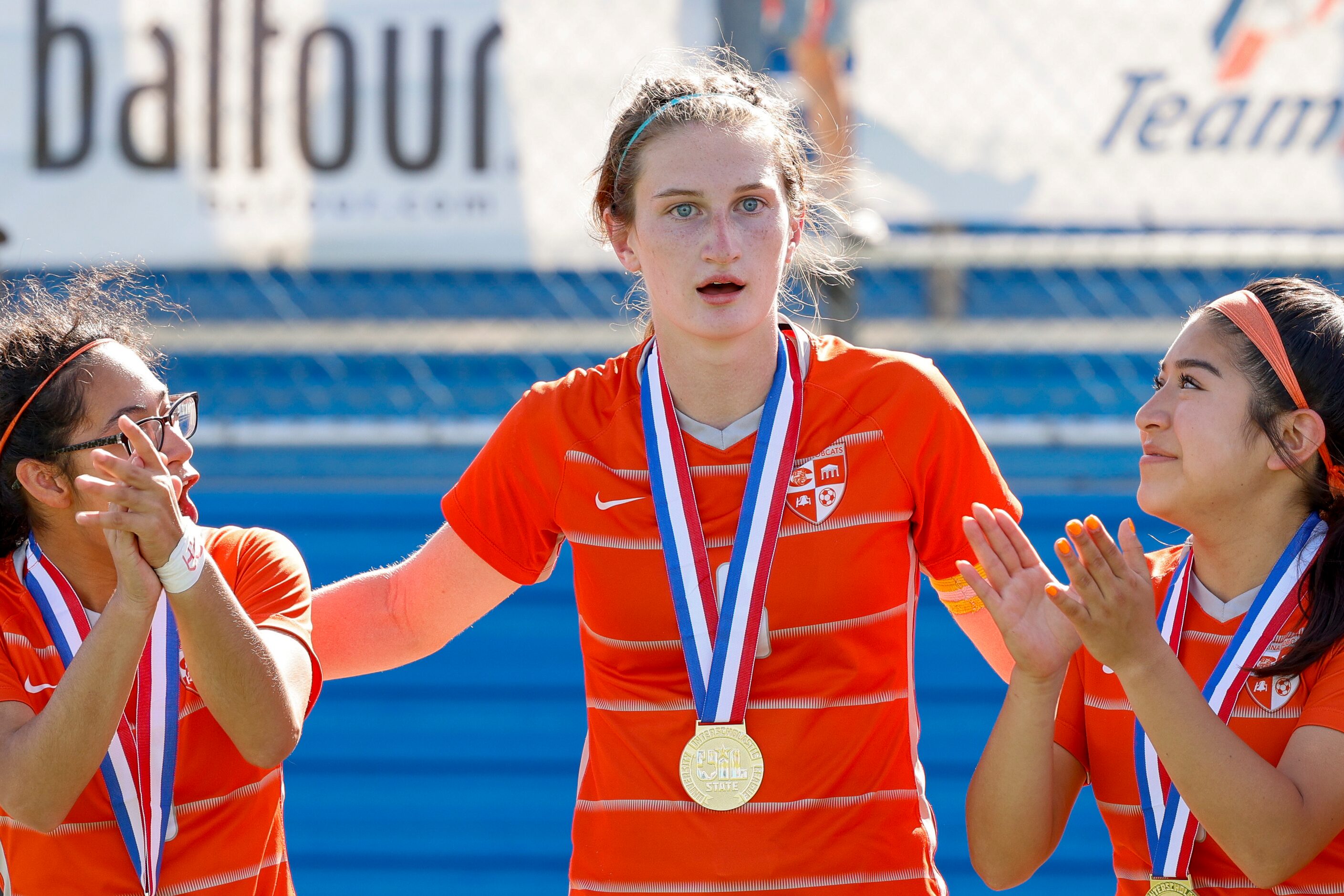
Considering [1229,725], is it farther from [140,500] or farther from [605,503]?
[140,500]

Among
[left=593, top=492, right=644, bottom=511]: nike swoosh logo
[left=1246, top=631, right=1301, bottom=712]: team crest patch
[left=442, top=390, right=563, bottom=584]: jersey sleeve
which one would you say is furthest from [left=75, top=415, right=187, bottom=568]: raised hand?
[left=1246, top=631, right=1301, bottom=712]: team crest patch

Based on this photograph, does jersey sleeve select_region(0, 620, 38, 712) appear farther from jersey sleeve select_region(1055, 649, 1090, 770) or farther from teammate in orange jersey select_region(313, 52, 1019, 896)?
jersey sleeve select_region(1055, 649, 1090, 770)

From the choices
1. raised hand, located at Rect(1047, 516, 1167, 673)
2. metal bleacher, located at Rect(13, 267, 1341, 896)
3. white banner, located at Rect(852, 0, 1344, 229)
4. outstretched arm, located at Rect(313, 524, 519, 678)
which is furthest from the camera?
metal bleacher, located at Rect(13, 267, 1341, 896)

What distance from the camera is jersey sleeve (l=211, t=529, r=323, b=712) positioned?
192 cm

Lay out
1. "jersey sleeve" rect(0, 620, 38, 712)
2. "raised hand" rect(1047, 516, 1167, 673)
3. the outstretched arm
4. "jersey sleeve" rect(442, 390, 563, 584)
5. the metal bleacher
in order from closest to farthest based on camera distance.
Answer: "raised hand" rect(1047, 516, 1167, 673)
"jersey sleeve" rect(0, 620, 38, 712)
"jersey sleeve" rect(442, 390, 563, 584)
the outstretched arm
the metal bleacher

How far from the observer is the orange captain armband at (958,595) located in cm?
195

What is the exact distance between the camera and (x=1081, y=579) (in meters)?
1.59

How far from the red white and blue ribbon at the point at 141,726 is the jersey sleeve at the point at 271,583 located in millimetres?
110

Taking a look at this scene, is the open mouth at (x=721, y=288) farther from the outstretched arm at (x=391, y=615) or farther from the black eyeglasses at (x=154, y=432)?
the black eyeglasses at (x=154, y=432)

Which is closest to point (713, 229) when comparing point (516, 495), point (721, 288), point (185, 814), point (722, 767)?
point (721, 288)

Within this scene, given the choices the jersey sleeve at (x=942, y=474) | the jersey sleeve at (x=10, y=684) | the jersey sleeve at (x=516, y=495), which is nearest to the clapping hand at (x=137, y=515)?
the jersey sleeve at (x=10, y=684)

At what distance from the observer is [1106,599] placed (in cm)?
159

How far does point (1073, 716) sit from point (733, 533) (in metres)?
0.56

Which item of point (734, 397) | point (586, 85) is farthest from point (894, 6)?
point (734, 397)
